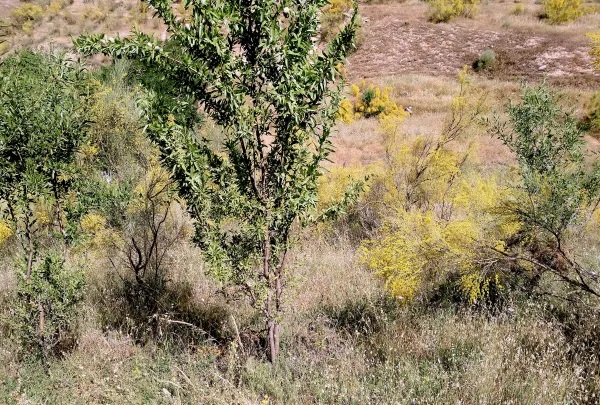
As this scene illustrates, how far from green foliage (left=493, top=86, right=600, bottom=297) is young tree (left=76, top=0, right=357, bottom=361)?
2.50m

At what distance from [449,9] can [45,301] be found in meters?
33.7

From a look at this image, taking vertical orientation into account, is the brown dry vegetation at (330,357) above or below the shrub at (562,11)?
below

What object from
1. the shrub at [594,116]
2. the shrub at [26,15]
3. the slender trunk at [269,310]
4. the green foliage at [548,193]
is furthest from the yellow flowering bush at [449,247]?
the shrub at [26,15]

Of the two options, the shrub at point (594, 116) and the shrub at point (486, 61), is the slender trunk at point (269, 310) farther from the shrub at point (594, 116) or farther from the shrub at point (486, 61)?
the shrub at point (486, 61)

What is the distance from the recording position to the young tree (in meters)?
3.14

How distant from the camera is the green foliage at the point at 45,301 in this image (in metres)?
4.52

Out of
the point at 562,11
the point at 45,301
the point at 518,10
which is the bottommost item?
the point at 45,301

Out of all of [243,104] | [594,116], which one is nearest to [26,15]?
[243,104]

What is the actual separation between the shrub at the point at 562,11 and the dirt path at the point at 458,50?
460 cm

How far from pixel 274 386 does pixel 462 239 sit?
2.64 m

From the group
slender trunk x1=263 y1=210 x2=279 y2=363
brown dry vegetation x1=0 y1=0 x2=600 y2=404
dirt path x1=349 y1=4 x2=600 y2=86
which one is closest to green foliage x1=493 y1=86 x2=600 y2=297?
brown dry vegetation x1=0 y1=0 x2=600 y2=404

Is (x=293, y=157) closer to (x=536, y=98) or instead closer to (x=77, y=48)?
(x=77, y=48)

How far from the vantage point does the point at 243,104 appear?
334cm

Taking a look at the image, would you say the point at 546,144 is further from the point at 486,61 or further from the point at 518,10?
the point at 518,10
